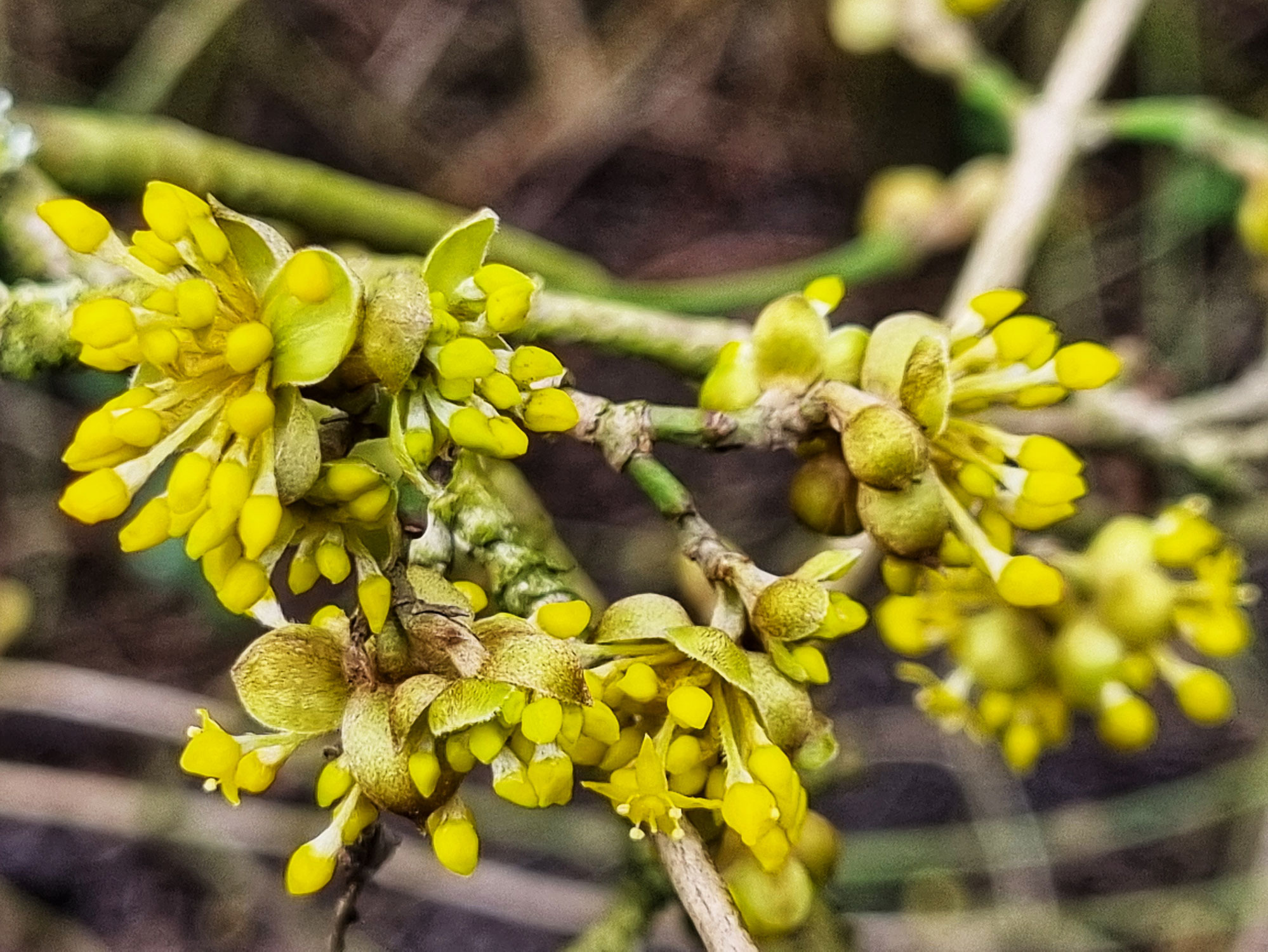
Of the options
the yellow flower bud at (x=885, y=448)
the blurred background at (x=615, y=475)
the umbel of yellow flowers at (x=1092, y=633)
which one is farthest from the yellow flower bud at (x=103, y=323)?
the blurred background at (x=615, y=475)

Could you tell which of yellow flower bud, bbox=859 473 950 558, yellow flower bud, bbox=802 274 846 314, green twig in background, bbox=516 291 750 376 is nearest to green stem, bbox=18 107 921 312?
green twig in background, bbox=516 291 750 376

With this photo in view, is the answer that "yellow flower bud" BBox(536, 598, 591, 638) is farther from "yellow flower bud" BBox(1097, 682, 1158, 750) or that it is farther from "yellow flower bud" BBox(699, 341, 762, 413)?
"yellow flower bud" BBox(1097, 682, 1158, 750)

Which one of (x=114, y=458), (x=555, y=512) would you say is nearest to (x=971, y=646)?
(x=114, y=458)

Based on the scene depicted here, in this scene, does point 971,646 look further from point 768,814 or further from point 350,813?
point 350,813

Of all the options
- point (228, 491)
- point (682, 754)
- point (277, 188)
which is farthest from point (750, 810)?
point (277, 188)

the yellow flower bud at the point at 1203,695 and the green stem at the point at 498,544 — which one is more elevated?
the green stem at the point at 498,544

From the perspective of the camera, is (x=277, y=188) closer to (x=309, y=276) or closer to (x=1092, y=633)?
(x=309, y=276)

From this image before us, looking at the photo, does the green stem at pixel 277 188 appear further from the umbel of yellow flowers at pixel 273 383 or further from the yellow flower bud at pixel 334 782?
the yellow flower bud at pixel 334 782
